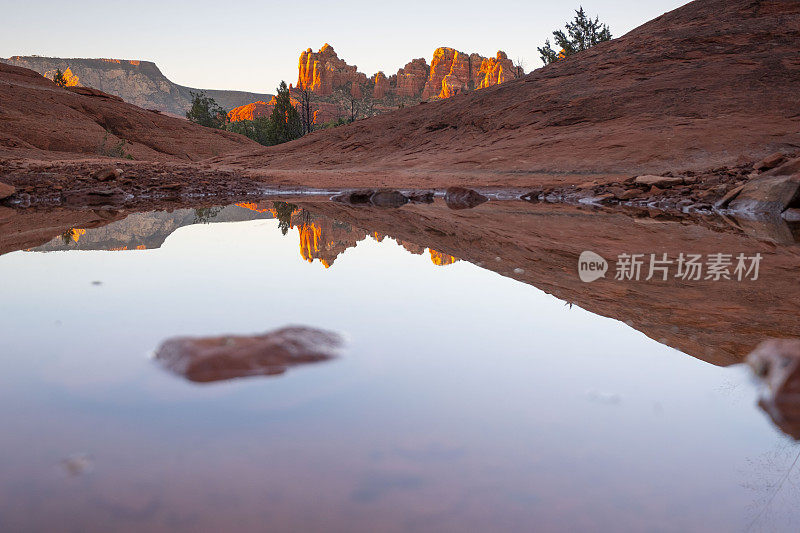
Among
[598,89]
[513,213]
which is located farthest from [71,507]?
[598,89]

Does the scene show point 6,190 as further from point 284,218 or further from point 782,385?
point 782,385

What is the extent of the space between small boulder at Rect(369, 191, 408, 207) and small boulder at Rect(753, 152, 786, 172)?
7859mm

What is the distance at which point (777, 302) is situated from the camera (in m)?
3.86

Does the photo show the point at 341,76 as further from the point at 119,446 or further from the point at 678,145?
the point at 119,446

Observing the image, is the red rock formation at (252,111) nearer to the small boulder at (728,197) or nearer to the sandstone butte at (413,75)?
the sandstone butte at (413,75)

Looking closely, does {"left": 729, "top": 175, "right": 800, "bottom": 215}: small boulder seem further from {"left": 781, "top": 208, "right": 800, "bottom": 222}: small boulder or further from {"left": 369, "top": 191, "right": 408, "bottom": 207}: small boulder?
{"left": 369, "top": 191, "right": 408, "bottom": 207}: small boulder

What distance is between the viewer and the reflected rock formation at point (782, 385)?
186 cm

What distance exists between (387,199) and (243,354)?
12.2m

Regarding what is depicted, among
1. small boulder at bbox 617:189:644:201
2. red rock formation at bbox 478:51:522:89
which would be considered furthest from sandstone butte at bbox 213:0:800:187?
red rock formation at bbox 478:51:522:89

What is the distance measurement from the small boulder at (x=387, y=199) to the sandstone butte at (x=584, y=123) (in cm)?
578

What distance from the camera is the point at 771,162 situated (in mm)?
12594

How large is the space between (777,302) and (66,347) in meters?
4.10

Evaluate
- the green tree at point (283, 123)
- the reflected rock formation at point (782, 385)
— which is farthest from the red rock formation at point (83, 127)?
the reflected rock formation at point (782, 385)

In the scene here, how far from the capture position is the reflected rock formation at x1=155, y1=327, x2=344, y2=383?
7.32 feet
